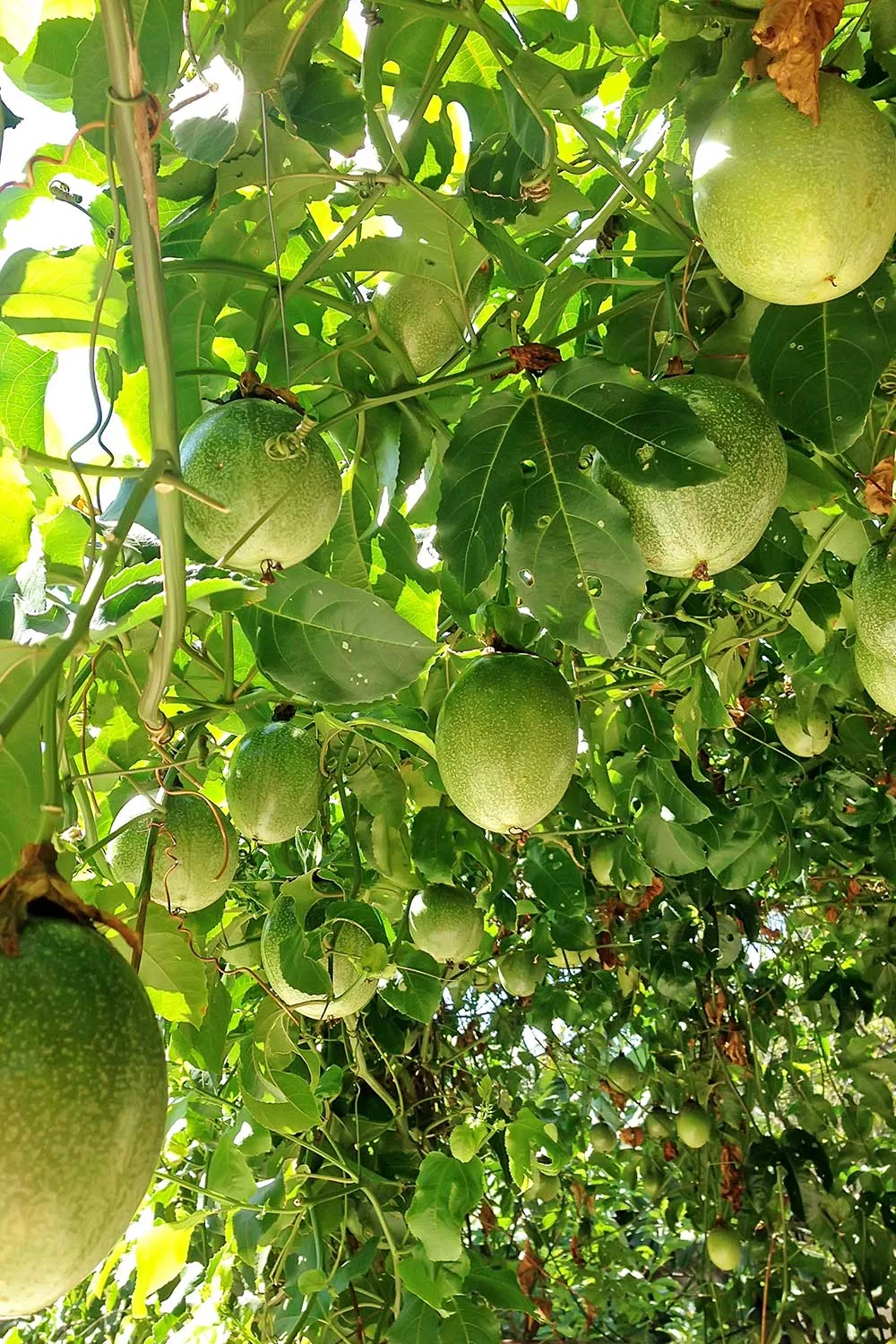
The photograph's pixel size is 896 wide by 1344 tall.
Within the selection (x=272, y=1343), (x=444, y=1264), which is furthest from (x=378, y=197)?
(x=272, y=1343)

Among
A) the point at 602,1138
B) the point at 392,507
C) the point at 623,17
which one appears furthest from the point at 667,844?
the point at 602,1138

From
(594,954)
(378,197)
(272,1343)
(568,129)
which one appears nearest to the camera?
(378,197)

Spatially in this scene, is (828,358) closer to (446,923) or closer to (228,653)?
(228,653)

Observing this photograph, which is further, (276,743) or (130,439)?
(276,743)

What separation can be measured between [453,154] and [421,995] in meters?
1.63

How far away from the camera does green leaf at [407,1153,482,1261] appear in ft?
6.82

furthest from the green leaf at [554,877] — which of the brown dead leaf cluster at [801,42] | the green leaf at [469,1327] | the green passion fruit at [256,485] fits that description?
the brown dead leaf cluster at [801,42]

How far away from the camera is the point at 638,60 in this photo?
59.1 inches

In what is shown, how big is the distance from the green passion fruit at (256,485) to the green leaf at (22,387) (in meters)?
0.39

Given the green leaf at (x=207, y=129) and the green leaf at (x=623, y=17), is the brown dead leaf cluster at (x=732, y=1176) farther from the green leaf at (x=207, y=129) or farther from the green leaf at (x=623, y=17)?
the green leaf at (x=207, y=129)

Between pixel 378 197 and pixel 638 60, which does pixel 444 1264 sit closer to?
pixel 378 197

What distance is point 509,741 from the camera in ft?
4.88

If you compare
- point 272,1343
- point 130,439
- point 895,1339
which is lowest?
point 895,1339

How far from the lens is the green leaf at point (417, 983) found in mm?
2357
